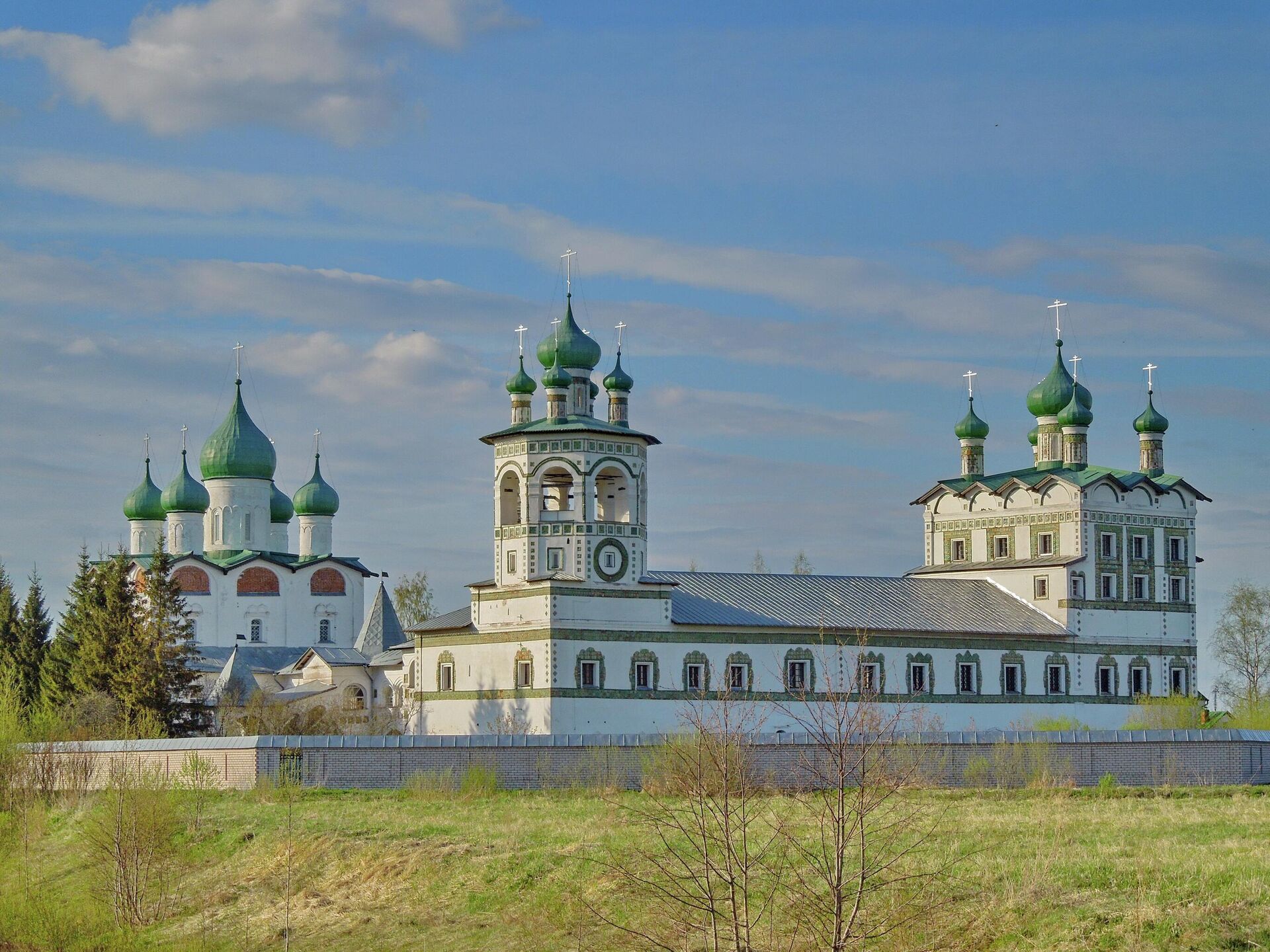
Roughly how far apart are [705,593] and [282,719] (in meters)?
10.1

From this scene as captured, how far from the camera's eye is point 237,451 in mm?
58219

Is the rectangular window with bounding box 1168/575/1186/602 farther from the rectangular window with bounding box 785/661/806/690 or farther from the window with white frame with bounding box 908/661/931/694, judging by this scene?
the rectangular window with bounding box 785/661/806/690

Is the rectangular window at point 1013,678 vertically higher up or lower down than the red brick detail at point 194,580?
lower down

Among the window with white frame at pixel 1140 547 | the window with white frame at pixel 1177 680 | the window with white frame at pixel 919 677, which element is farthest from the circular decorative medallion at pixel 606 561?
the window with white frame at pixel 1177 680

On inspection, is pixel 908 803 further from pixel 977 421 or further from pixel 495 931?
pixel 977 421

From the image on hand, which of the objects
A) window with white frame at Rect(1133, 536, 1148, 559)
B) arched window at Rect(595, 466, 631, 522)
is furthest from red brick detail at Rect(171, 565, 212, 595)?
window with white frame at Rect(1133, 536, 1148, 559)

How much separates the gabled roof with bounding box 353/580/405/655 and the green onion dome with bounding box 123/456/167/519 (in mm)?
9939

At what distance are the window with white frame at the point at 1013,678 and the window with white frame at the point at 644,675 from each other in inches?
361

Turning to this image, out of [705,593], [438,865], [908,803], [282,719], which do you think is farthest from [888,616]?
[438,865]

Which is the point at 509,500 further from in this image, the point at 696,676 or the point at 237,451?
the point at 237,451

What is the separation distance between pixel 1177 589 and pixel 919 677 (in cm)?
895

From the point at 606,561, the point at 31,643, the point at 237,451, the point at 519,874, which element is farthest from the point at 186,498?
the point at 519,874

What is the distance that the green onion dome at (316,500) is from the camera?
59781mm

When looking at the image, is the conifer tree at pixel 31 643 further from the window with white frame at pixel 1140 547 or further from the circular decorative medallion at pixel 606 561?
the window with white frame at pixel 1140 547
